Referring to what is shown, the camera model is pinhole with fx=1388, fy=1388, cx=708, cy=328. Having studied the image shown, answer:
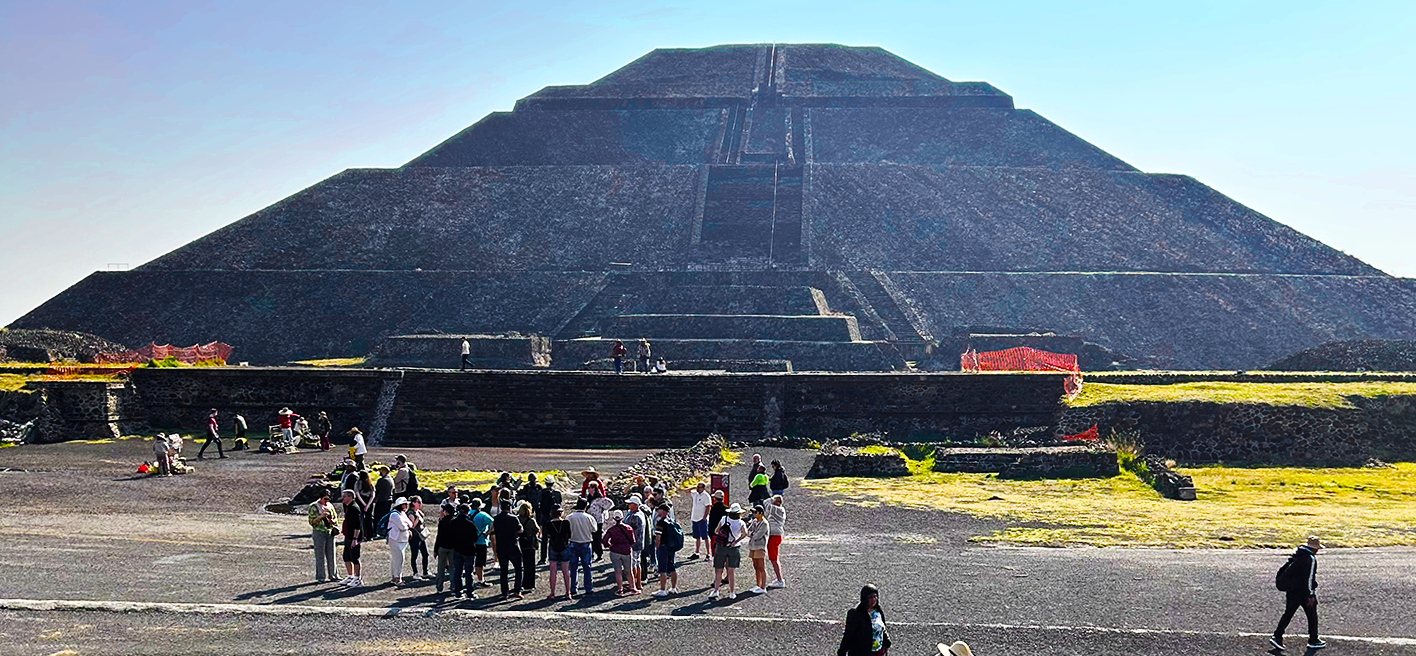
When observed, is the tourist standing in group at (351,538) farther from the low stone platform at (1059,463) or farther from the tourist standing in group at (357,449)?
the low stone platform at (1059,463)

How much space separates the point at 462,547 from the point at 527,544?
80 centimetres

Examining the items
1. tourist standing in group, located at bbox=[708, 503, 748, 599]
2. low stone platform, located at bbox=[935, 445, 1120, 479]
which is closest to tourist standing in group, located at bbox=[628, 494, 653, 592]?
tourist standing in group, located at bbox=[708, 503, 748, 599]

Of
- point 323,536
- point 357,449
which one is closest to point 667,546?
point 323,536

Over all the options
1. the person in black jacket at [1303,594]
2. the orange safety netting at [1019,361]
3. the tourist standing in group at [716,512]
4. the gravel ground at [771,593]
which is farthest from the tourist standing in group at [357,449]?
the orange safety netting at [1019,361]

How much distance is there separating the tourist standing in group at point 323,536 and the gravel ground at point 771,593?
0.36 metres

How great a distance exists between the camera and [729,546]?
1467cm

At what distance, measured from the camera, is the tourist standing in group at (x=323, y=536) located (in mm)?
15367

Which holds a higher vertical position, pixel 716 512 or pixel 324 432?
pixel 324 432

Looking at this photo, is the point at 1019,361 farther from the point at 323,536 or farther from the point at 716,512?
the point at 323,536

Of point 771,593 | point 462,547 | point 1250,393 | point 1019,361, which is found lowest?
point 771,593

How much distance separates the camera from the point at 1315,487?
23.7 metres

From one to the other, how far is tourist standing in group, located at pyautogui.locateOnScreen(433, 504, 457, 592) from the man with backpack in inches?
88.4

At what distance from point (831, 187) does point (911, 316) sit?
55.9 ft

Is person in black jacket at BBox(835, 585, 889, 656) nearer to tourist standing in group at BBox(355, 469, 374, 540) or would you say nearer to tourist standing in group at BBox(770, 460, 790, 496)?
tourist standing in group at BBox(355, 469, 374, 540)
